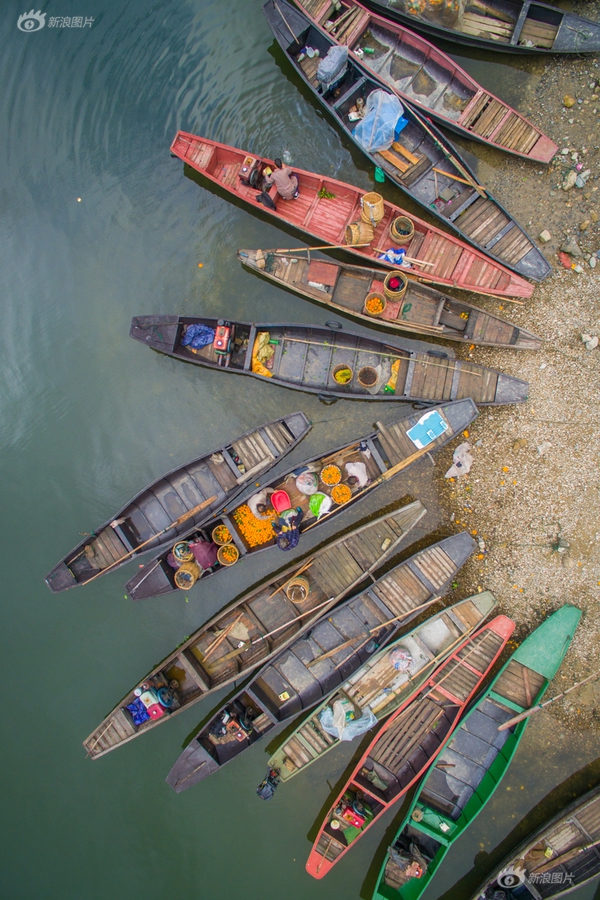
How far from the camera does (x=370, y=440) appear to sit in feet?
43.3

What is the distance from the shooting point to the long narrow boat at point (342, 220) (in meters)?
13.3

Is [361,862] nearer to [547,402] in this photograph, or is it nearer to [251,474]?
[251,474]

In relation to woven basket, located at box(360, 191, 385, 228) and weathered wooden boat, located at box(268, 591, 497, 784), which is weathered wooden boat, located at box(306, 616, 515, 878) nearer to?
weathered wooden boat, located at box(268, 591, 497, 784)

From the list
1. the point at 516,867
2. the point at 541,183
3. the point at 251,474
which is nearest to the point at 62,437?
the point at 251,474

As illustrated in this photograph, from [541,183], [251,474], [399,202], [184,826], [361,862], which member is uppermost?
[399,202]

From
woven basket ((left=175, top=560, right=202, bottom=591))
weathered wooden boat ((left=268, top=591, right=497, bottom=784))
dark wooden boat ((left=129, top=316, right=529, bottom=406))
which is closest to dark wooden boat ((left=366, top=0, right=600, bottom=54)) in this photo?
dark wooden boat ((left=129, top=316, right=529, bottom=406))

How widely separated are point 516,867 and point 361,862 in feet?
13.5

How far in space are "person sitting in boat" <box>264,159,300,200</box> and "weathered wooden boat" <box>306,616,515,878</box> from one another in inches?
496

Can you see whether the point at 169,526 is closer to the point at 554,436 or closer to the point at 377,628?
the point at 377,628

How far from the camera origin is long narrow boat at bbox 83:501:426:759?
526 inches

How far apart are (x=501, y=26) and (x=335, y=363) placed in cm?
1008

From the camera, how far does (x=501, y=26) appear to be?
13688 mm

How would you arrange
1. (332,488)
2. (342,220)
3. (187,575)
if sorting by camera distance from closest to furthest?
(187,575) → (332,488) → (342,220)

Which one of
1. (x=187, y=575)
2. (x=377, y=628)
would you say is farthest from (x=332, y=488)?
(x=187, y=575)
